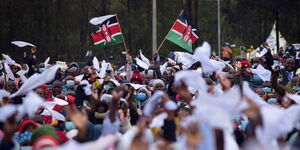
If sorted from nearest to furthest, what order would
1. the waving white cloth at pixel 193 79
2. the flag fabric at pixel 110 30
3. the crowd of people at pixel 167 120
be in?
1. the crowd of people at pixel 167 120
2. the waving white cloth at pixel 193 79
3. the flag fabric at pixel 110 30

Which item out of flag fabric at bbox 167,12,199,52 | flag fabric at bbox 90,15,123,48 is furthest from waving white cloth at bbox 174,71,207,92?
flag fabric at bbox 167,12,199,52

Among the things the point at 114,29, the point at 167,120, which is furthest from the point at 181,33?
the point at 167,120

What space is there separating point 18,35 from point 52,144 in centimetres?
3694

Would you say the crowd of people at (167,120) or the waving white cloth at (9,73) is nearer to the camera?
the crowd of people at (167,120)

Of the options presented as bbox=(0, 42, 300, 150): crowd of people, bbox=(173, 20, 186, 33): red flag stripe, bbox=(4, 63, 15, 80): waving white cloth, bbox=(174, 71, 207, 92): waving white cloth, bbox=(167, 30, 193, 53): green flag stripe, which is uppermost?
bbox=(174, 71, 207, 92): waving white cloth

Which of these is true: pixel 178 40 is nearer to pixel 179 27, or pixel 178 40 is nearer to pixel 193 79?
pixel 179 27

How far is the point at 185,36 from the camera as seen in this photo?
24.4m

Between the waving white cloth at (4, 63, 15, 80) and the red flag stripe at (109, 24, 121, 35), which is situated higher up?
the waving white cloth at (4, 63, 15, 80)

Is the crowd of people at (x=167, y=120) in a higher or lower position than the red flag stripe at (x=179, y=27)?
higher

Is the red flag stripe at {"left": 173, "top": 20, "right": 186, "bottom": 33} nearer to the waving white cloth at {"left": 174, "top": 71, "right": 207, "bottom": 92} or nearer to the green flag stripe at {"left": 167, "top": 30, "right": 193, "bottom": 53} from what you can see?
the green flag stripe at {"left": 167, "top": 30, "right": 193, "bottom": 53}

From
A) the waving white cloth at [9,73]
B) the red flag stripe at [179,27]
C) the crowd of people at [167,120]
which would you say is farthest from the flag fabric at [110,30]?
the crowd of people at [167,120]

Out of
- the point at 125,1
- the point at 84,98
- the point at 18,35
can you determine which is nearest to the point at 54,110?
the point at 84,98

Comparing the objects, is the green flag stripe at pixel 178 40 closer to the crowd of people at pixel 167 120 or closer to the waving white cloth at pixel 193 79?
the crowd of people at pixel 167 120

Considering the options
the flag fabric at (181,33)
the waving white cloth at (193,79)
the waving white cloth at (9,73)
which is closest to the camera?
the waving white cloth at (193,79)
